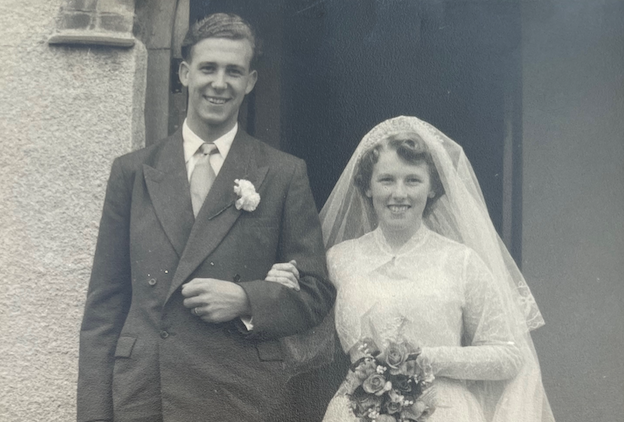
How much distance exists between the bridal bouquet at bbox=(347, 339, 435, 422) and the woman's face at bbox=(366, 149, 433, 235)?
0.55m

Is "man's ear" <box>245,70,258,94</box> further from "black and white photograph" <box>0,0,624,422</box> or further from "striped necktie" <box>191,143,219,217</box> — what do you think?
"striped necktie" <box>191,143,219,217</box>

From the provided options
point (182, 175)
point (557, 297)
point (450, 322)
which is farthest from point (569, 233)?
point (182, 175)

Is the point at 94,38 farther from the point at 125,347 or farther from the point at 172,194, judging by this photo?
the point at 125,347

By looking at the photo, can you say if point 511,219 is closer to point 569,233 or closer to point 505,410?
point 569,233

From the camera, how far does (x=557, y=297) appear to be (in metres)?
4.46

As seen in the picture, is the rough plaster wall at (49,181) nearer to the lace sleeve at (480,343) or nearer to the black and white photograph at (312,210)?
the black and white photograph at (312,210)

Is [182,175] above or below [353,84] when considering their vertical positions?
below

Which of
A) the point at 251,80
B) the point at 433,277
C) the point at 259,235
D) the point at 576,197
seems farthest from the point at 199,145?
the point at 576,197

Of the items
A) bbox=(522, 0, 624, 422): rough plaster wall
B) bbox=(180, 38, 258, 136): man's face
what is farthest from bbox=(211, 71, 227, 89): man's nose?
bbox=(522, 0, 624, 422): rough plaster wall

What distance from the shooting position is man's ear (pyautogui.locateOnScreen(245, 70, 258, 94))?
4.28 metres

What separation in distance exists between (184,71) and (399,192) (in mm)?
1110

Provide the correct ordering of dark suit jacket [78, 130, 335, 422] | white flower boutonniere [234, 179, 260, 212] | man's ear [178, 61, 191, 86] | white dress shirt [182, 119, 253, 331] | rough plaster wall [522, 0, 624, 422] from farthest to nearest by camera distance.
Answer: rough plaster wall [522, 0, 624, 422] → man's ear [178, 61, 191, 86] → white dress shirt [182, 119, 253, 331] → white flower boutonniere [234, 179, 260, 212] → dark suit jacket [78, 130, 335, 422]

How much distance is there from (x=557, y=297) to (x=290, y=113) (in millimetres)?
1520

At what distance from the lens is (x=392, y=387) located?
3977 mm
